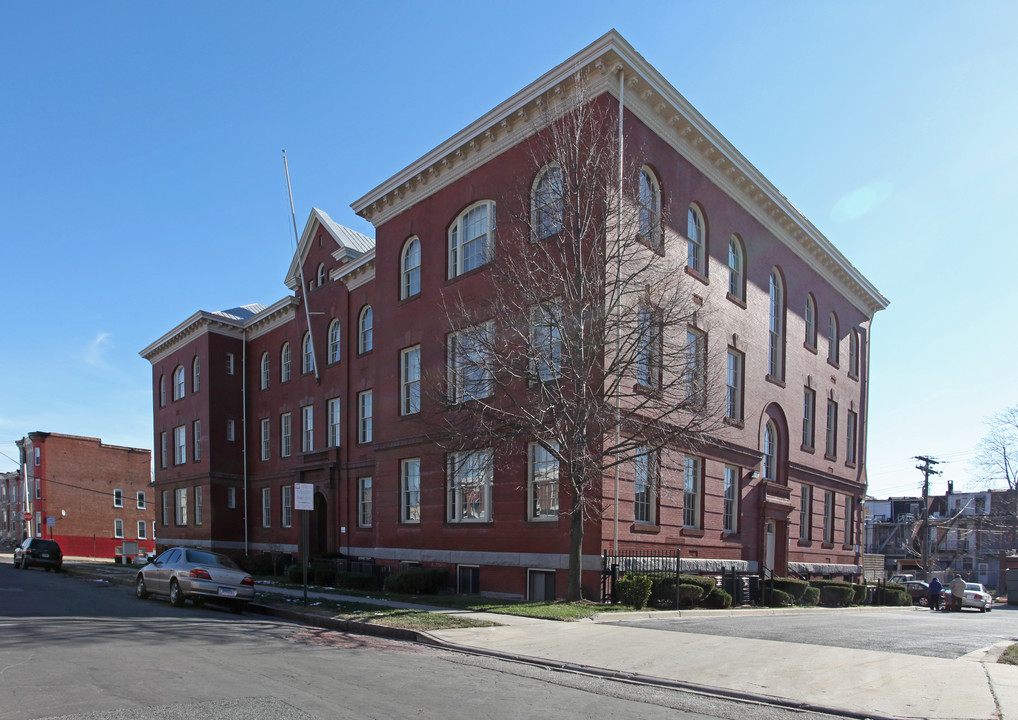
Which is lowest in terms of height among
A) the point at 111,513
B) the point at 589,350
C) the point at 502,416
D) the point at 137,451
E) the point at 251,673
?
the point at 111,513

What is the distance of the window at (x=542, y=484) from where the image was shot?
19.5m

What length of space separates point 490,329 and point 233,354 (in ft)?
92.6

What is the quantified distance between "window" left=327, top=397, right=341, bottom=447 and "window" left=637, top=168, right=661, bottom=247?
60.3ft

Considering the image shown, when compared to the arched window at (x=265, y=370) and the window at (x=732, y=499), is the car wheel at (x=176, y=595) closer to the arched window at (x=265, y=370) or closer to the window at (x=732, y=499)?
the window at (x=732, y=499)

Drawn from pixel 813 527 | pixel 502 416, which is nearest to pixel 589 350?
pixel 502 416

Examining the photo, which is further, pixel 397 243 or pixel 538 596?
pixel 397 243

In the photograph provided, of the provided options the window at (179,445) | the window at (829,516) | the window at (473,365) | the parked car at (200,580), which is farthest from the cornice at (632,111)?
the window at (179,445)

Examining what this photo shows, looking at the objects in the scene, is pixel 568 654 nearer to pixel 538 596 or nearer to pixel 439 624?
pixel 439 624

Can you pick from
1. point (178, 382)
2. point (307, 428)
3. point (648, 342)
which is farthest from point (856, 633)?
point (178, 382)

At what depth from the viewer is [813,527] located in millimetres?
31281

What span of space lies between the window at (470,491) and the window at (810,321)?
Answer: 1722 centimetres

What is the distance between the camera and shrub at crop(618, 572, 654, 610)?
17016 mm

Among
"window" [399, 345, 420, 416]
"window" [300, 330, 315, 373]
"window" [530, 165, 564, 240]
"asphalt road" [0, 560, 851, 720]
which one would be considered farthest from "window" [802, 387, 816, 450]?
"asphalt road" [0, 560, 851, 720]

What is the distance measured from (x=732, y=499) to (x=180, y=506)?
3348 cm
